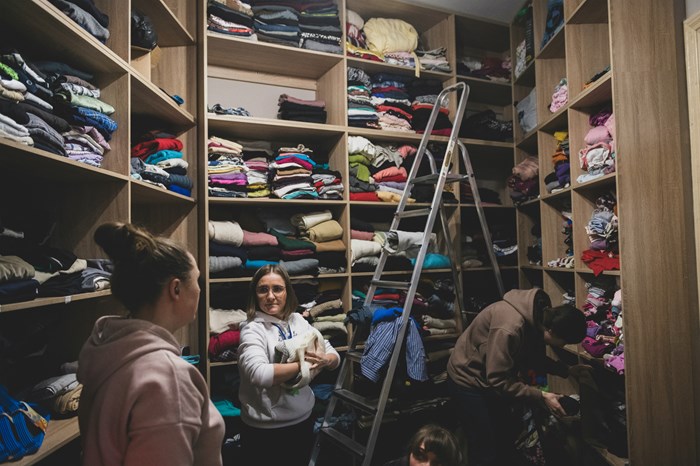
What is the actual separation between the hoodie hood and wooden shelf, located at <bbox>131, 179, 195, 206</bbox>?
3.44 feet

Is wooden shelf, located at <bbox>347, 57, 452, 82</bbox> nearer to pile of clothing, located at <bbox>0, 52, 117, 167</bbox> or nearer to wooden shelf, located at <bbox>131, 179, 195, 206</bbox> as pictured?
wooden shelf, located at <bbox>131, 179, 195, 206</bbox>

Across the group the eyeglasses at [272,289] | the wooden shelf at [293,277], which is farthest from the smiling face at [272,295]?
the wooden shelf at [293,277]

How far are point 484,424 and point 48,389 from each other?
182cm

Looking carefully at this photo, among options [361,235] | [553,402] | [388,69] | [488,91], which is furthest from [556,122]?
[553,402]

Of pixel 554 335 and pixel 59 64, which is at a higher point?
pixel 59 64

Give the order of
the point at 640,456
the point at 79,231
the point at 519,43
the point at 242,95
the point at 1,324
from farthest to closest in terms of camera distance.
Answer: the point at 519,43 → the point at 242,95 → the point at 640,456 → the point at 79,231 → the point at 1,324

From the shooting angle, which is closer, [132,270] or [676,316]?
[132,270]

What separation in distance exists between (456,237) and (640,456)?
5.39 ft

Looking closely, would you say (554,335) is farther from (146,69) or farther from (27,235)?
(146,69)

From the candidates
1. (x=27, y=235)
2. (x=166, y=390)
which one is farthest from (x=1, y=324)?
(x=166, y=390)

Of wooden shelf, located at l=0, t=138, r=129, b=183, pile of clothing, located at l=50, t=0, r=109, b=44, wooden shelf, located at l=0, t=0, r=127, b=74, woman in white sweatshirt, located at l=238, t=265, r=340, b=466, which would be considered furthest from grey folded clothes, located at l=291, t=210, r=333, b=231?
pile of clothing, located at l=50, t=0, r=109, b=44

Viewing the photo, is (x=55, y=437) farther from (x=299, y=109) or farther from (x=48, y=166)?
(x=299, y=109)

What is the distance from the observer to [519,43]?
10.9 feet

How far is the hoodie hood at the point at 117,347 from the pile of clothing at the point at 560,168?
243 centimetres
